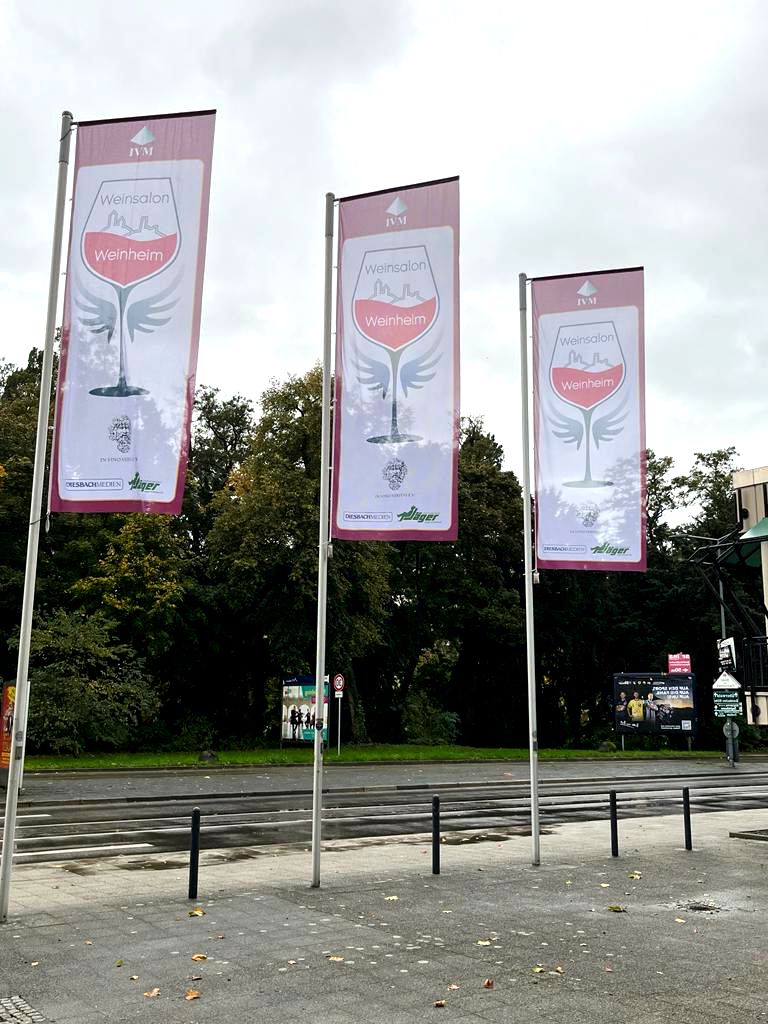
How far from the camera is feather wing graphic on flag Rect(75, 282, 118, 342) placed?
35.1 ft

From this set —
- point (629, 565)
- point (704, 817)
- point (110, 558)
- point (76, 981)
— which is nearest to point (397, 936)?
point (76, 981)

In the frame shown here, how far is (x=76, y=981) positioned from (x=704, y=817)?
16.2 m

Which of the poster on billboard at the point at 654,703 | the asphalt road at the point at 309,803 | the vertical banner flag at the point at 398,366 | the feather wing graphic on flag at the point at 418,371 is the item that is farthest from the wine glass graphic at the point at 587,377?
the poster on billboard at the point at 654,703

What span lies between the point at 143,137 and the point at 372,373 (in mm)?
3823

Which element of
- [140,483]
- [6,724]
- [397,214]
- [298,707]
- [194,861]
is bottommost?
[194,861]

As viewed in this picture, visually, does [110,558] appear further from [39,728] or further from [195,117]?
[195,117]

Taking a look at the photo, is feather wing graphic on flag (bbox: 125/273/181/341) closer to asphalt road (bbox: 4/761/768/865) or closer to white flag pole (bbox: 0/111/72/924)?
white flag pole (bbox: 0/111/72/924)

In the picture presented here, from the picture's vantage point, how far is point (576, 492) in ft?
44.8

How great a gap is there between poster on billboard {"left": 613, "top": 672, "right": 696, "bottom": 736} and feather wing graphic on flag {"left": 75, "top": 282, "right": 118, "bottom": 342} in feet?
126

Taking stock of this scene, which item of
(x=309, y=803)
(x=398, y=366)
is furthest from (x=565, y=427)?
(x=309, y=803)

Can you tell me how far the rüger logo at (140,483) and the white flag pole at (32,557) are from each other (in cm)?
93

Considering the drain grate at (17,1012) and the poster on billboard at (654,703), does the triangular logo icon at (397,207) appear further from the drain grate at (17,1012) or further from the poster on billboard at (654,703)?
the poster on billboard at (654,703)

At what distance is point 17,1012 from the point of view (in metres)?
6.27

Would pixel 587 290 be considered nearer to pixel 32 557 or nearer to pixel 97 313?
pixel 97 313
